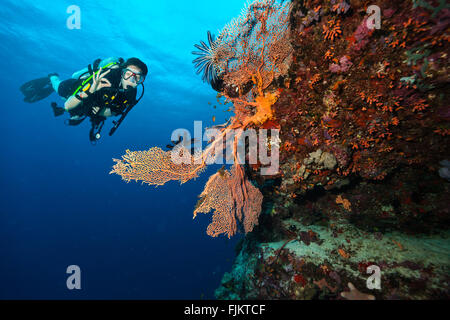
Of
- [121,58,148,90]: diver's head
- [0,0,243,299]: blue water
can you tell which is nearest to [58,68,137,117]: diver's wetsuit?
[121,58,148,90]: diver's head

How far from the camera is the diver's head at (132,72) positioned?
5.75m

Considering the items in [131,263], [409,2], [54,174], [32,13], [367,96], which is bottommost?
[131,263]

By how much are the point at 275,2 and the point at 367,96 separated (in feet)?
A: 8.38

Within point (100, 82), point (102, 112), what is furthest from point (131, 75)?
point (102, 112)

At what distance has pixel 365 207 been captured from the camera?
3.77 m

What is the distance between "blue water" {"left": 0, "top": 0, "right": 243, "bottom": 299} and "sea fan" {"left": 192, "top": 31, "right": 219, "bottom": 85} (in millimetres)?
15929

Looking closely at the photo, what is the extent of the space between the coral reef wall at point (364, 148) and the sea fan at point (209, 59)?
1.53ft

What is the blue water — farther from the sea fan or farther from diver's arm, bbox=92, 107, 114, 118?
the sea fan

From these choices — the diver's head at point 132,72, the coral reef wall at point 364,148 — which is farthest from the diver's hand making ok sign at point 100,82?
the coral reef wall at point 364,148

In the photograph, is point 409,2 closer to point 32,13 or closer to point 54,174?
point 32,13

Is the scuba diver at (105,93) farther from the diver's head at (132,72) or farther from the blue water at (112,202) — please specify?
the blue water at (112,202)

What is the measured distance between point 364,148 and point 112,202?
5755cm

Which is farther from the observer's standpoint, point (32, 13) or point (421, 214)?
point (32, 13)
